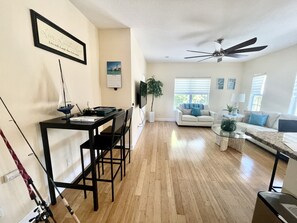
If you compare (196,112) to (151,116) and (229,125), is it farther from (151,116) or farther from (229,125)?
(229,125)

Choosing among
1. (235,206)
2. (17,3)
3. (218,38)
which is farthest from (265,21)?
(17,3)

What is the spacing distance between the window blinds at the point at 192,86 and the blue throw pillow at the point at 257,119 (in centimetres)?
222

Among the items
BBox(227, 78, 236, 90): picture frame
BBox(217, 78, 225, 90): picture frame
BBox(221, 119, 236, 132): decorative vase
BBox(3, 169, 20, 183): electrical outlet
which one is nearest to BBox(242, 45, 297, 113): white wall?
BBox(227, 78, 236, 90): picture frame

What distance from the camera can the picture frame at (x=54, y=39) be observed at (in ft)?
4.66

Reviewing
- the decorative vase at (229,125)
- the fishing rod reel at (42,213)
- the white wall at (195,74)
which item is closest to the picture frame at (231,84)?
the white wall at (195,74)

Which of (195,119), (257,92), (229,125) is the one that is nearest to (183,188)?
(229,125)

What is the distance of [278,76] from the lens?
12.9ft

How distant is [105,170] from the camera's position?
A: 7.59 ft

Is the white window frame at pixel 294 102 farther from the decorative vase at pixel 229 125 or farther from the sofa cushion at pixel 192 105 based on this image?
the sofa cushion at pixel 192 105

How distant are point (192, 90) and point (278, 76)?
2759 millimetres

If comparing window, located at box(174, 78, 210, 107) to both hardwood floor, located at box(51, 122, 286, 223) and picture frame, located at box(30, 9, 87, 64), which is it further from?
picture frame, located at box(30, 9, 87, 64)

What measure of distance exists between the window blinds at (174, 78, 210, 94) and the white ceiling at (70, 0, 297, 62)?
2616 mm

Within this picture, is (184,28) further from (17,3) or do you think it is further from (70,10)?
(17,3)

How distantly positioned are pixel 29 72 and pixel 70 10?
1182 millimetres
